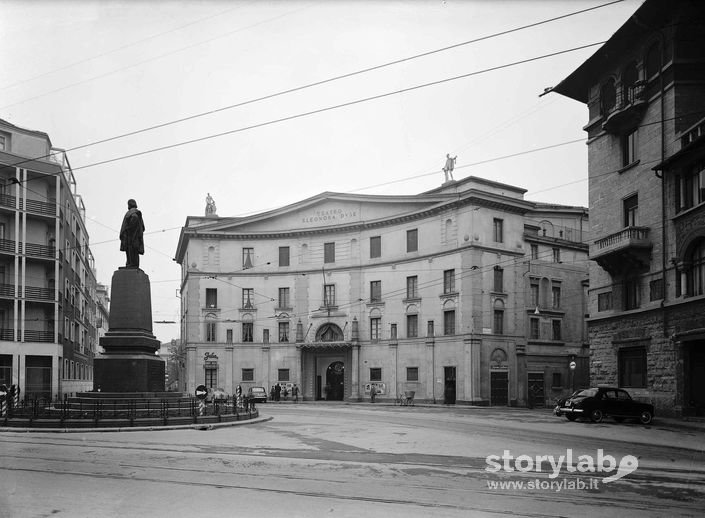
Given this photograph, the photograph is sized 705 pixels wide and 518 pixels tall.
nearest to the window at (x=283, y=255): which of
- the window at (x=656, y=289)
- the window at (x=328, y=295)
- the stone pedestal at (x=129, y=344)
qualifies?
the window at (x=328, y=295)

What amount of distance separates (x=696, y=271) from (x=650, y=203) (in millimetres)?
4572

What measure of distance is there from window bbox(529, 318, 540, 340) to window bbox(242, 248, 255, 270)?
81.3 feet

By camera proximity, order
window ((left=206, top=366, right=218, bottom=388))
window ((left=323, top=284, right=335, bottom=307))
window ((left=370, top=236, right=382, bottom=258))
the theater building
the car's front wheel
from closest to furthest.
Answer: the car's front wheel → the theater building → window ((left=370, top=236, right=382, bottom=258)) → window ((left=323, top=284, right=335, bottom=307)) → window ((left=206, top=366, right=218, bottom=388))

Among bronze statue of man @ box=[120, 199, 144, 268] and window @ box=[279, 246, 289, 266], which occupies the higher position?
window @ box=[279, 246, 289, 266]

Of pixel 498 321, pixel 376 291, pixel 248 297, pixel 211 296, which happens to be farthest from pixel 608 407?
pixel 211 296

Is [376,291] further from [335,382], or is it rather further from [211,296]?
[211,296]

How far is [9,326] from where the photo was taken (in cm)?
4441

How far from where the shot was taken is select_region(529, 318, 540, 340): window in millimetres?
51312

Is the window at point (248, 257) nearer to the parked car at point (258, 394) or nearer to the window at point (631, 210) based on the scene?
the parked car at point (258, 394)

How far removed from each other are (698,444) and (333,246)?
4132 cm

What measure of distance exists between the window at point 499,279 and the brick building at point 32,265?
3094cm

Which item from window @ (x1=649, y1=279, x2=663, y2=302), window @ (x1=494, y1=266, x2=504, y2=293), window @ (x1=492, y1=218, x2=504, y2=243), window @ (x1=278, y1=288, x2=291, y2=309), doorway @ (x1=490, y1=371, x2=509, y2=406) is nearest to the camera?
window @ (x1=649, y1=279, x2=663, y2=302)

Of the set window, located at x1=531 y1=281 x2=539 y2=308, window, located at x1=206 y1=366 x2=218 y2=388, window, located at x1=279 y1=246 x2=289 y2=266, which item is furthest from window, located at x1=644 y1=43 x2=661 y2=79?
window, located at x1=206 y1=366 x2=218 y2=388

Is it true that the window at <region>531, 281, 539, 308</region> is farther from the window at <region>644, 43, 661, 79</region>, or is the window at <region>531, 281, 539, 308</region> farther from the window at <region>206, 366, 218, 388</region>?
the window at <region>206, 366, 218, 388</region>
